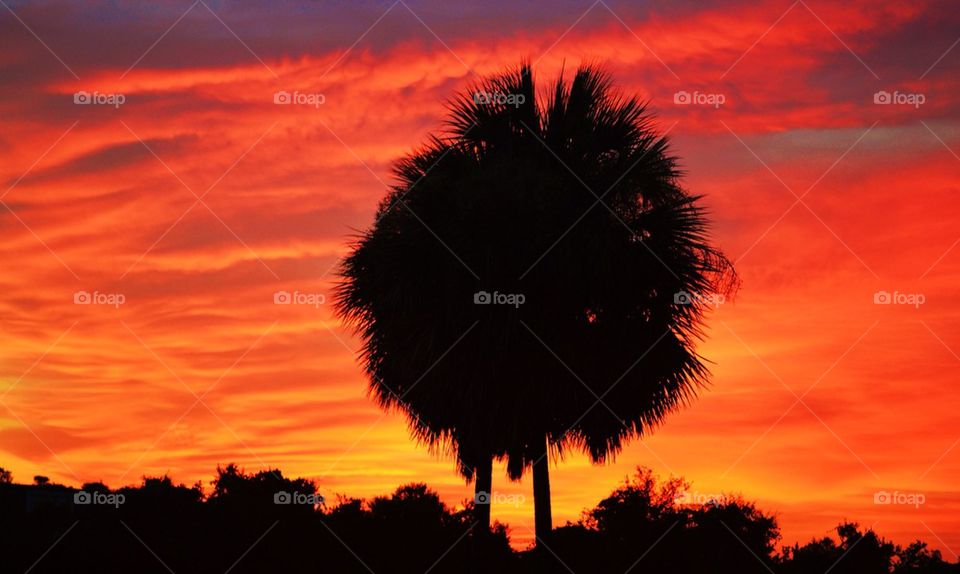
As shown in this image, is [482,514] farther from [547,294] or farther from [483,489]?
[547,294]

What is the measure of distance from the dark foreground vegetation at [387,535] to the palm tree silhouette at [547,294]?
1.26 m

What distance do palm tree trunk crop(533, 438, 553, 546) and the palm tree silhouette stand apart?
3 centimetres

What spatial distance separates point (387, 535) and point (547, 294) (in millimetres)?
5527

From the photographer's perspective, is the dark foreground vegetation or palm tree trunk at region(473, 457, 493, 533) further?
palm tree trunk at region(473, 457, 493, 533)

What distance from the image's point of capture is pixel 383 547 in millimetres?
23453

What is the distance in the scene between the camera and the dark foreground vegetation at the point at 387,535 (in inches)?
842

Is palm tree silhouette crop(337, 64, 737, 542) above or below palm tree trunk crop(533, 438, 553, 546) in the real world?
above

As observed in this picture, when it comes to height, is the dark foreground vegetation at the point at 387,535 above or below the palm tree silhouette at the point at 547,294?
below

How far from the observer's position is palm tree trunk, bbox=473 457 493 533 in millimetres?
24688

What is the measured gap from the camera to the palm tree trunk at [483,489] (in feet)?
81.0

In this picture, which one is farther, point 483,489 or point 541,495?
point 483,489

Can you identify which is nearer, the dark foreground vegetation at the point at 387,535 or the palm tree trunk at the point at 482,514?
the dark foreground vegetation at the point at 387,535

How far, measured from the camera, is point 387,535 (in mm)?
23641

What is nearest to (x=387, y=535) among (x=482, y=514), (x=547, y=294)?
(x=482, y=514)
